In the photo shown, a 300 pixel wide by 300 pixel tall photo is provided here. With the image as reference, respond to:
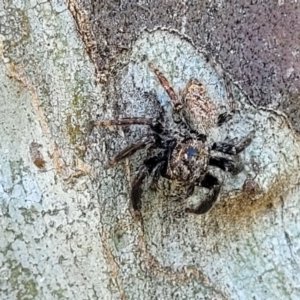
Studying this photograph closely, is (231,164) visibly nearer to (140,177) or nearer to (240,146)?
(240,146)

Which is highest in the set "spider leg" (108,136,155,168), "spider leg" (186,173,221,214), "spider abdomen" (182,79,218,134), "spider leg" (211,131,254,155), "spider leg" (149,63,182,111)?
"spider leg" (149,63,182,111)

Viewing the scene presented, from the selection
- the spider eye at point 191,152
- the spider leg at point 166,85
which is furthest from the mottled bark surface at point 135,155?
the spider eye at point 191,152

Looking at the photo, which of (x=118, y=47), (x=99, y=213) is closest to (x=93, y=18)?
(x=118, y=47)

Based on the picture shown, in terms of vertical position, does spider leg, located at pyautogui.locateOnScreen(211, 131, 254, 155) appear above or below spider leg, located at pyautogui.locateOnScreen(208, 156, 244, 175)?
above

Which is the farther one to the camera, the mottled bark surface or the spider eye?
the spider eye

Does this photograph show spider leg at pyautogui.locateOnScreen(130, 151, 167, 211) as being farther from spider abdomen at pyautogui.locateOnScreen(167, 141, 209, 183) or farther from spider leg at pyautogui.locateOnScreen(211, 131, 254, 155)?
spider leg at pyautogui.locateOnScreen(211, 131, 254, 155)

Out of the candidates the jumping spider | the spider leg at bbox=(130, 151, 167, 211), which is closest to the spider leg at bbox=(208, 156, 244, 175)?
the jumping spider

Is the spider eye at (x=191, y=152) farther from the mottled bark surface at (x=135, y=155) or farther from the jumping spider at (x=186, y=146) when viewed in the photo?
the mottled bark surface at (x=135, y=155)
